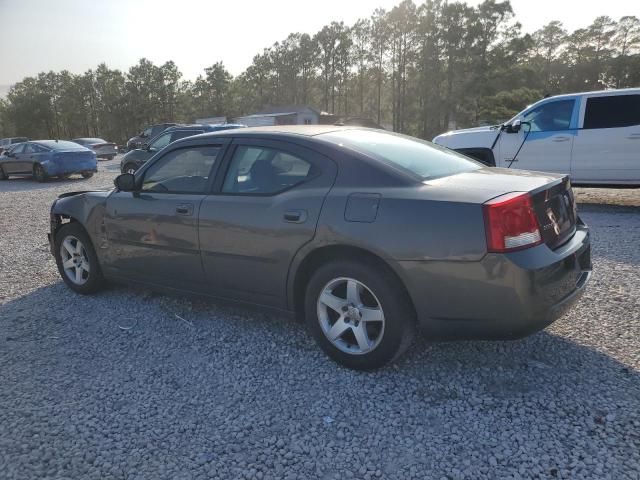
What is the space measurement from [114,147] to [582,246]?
30.7 meters

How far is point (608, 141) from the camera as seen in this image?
8094 millimetres

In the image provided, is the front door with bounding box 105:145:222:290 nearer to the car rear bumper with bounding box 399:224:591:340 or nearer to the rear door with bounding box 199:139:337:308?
the rear door with bounding box 199:139:337:308

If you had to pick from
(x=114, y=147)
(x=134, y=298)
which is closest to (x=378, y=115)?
(x=114, y=147)

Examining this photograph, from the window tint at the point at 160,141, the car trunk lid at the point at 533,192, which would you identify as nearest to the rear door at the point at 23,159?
the window tint at the point at 160,141

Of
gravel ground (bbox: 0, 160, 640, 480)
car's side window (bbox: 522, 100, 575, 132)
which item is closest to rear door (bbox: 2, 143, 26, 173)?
gravel ground (bbox: 0, 160, 640, 480)

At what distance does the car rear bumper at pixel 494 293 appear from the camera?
2516mm

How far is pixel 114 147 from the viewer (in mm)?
29484


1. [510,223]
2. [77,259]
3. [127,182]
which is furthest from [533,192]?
[77,259]

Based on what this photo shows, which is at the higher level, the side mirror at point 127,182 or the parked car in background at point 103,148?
the side mirror at point 127,182

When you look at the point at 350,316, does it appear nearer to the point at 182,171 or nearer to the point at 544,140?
the point at 182,171

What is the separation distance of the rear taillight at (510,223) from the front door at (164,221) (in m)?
2.12

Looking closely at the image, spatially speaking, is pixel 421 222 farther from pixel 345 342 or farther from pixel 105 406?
pixel 105 406

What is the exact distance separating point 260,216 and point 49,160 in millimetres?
15487

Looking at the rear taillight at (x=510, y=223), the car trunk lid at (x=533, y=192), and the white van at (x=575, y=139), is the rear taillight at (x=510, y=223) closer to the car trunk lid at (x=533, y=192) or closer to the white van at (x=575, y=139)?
the car trunk lid at (x=533, y=192)
